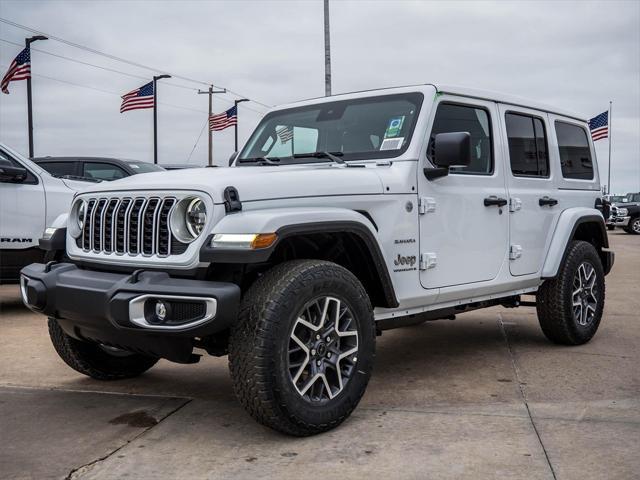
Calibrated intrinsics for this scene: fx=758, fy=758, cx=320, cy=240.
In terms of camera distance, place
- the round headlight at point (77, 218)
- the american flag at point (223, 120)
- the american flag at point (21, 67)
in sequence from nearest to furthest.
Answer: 1. the round headlight at point (77, 218)
2. the american flag at point (21, 67)
3. the american flag at point (223, 120)

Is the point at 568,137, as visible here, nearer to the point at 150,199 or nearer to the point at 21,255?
the point at 150,199

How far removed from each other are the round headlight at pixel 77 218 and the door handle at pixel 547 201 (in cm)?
339

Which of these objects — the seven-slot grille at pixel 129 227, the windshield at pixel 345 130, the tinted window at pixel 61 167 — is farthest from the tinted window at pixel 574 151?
the tinted window at pixel 61 167

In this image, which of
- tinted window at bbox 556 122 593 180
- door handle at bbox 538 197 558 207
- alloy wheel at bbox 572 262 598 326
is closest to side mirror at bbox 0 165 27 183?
door handle at bbox 538 197 558 207

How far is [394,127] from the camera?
4895 millimetres

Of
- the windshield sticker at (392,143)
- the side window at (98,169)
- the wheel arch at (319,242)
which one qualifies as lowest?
the wheel arch at (319,242)

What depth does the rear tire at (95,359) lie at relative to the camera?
15.8 feet

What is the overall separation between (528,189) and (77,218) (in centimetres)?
329

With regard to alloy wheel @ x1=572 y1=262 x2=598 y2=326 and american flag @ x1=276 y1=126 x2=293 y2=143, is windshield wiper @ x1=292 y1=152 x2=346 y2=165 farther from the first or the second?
alloy wheel @ x1=572 y1=262 x2=598 y2=326

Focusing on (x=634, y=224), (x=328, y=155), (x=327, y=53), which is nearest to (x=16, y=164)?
(x=328, y=155)

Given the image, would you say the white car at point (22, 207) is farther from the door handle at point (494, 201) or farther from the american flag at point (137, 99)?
the american flag at point (137, 99)

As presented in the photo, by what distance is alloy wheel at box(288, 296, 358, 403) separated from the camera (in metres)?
3.83

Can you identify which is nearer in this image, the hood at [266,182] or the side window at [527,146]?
the hood at [266,182]

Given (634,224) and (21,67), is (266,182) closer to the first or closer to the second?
(21,67)
